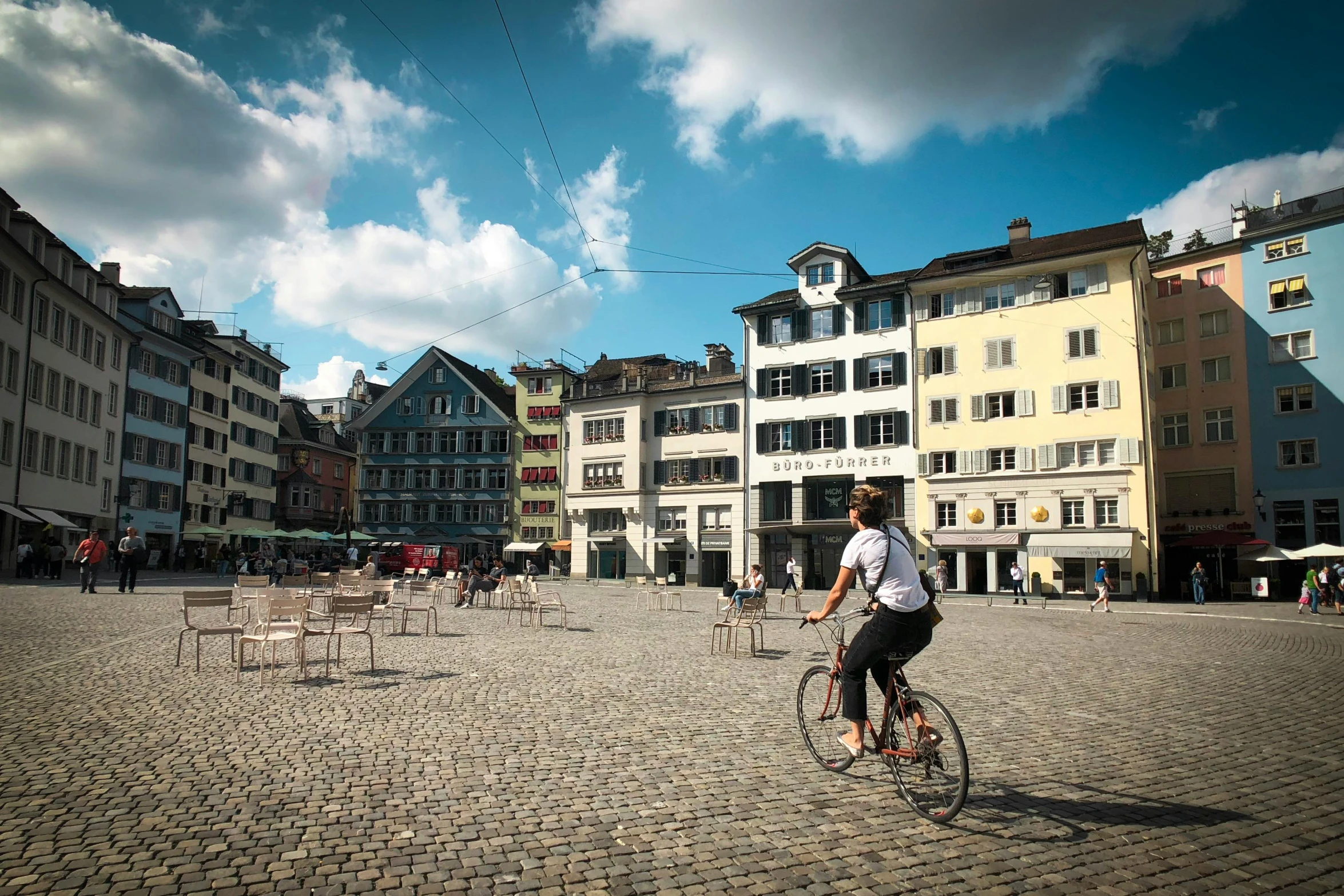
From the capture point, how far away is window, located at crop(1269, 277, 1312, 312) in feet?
140

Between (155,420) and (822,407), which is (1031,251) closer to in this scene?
(822,407)

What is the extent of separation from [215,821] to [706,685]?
665 centimetres

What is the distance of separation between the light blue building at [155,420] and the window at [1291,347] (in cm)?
5617

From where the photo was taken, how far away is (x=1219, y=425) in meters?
43.9

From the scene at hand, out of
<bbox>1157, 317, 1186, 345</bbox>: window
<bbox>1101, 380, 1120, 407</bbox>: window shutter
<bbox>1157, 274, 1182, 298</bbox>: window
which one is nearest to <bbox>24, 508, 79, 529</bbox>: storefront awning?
<bbox>1101, 380, 1120, 407</bbox>: window shutter

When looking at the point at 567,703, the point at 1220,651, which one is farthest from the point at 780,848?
the point at 1220,651

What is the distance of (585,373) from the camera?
67.2 metres

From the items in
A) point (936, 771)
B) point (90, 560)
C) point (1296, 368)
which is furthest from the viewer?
point (1296, 368)

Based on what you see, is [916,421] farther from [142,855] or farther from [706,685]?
[142,855]

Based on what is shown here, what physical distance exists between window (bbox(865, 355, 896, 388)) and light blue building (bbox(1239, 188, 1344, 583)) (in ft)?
53.1

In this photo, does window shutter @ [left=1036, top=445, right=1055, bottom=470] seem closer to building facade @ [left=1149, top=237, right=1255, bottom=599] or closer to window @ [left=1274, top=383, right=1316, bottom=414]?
building facade @ [left=1149, top=237, right=1255, bottom=599]

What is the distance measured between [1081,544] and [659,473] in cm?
2491

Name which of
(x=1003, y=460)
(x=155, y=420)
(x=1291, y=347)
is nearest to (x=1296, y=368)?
(x=1291, y=347)

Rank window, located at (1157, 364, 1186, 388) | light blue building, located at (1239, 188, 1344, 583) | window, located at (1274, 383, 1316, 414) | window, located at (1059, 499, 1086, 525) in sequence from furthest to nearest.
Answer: window, located at (1157, 364, 1186, 388), window, located at (1059, 499, 1086, 525), window, located at (1274, 383, 1316, 414), light blue building, located at (1239, 188, 1344, 583)
